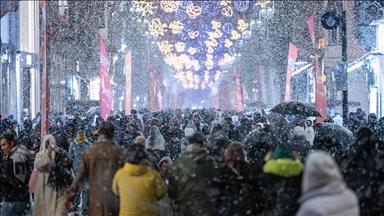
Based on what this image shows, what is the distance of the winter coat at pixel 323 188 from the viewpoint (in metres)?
4.88

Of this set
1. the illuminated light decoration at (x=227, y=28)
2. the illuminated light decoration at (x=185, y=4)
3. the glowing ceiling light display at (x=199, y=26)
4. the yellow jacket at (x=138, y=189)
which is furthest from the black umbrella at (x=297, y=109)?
the illuminated light decoration at (x=227, y=28)

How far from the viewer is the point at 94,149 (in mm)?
9742

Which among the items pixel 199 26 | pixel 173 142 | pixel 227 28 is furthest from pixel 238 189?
pixel 199 26

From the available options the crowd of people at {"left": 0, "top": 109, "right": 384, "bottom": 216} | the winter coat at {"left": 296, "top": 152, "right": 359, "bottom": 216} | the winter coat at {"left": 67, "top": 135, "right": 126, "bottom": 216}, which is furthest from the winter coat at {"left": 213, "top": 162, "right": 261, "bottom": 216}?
the winter coat at {"left": 296, "top": 152, "right": 359, "bottom": 216}

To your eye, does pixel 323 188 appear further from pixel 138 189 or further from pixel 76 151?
pixel 76 151

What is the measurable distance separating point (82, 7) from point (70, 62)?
3.69m

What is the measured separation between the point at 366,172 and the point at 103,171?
9.77 ft

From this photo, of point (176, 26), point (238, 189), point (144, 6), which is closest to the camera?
point (238, 189)

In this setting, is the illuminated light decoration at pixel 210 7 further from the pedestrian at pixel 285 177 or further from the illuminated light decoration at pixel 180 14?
the pedestrian at pixel 285 177

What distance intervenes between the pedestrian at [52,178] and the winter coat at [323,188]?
635 centimetres

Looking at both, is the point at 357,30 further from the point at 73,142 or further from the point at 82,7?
the point at 73,142

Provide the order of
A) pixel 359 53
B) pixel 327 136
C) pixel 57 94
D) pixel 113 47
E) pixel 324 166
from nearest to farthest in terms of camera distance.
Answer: pixel 324 166 < pixel 327 136 < pixel 359 53 < pixel 57 94 < pixel 113 47

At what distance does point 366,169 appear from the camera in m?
9.32

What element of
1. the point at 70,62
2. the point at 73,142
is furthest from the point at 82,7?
the point at 73,142
